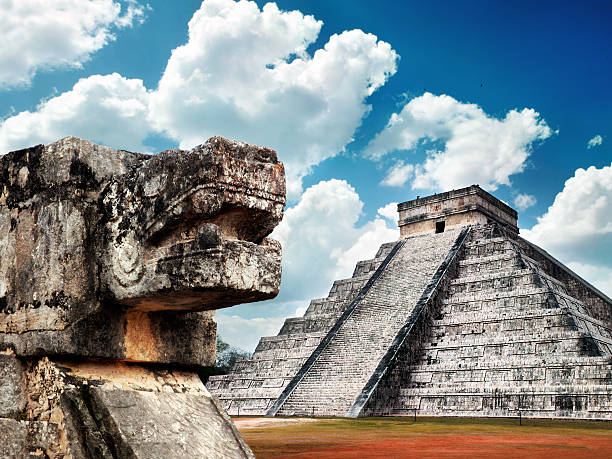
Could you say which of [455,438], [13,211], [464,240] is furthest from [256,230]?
[464,240]

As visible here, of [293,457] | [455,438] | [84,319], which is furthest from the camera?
[455,438]

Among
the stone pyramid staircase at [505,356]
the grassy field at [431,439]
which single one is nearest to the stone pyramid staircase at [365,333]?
the stone pyramid staircase at [505,356]

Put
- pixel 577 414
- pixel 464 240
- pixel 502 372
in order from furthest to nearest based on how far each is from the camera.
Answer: pixel 464 240 → pixel 502 372 → pixel 577 414

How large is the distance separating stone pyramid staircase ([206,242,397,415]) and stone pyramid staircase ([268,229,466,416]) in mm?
692

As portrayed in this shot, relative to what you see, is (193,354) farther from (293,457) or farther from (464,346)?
(464,346)

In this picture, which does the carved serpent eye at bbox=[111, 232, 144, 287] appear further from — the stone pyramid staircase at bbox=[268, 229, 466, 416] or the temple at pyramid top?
the temple at pyramid top

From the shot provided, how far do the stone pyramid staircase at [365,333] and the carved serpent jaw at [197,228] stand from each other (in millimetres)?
15975

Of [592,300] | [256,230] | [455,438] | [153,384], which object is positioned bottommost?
[455,438]

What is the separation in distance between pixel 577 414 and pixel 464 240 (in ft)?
32.7

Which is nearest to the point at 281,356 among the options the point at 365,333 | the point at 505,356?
the point at 365,333

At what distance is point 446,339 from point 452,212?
8.10m

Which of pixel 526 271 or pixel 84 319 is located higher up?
pixel 526 271

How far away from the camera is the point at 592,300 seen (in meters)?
25.6

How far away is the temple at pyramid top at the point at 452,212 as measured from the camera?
2653cm
